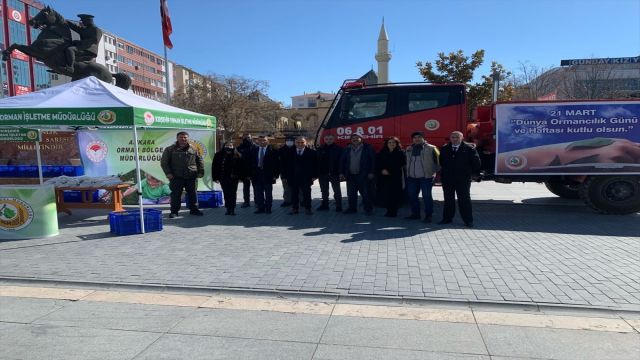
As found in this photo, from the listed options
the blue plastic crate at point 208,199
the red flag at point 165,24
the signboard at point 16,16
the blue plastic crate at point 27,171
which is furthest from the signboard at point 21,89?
the blue plastic crate at point 208,199

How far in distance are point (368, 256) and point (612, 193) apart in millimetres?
6055

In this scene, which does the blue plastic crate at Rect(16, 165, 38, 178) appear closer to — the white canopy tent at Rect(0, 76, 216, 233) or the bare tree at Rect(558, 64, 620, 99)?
the white canopy tent at Rect(0, 76, 216, 233)

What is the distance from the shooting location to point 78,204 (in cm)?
909

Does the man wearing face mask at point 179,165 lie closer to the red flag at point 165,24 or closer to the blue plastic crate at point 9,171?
the blue plastic crate at point 9,171

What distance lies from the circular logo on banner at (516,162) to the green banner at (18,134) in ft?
30.8

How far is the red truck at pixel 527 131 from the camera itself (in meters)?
8.56

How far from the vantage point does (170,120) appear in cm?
873

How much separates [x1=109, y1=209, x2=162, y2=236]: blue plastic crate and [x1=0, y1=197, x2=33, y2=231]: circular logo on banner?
4.11 feet

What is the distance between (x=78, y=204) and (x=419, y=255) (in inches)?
279

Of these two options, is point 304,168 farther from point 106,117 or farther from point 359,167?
point 106,117

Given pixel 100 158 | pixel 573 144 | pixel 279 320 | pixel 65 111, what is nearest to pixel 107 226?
pixel 65 111

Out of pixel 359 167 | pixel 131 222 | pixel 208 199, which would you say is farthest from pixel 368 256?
pixel 208 199

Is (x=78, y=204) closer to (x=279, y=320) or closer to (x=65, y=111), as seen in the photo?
(x=65, y=111)

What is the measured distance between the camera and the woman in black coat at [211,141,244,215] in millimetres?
9273
